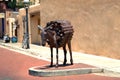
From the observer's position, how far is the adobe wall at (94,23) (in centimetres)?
1928

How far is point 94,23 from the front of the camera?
21344 millimetres

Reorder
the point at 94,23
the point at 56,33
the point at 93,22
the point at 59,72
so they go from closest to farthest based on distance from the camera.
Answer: the point at 59,72
the point at 56,33
the point at 94,23
the point at 93,22

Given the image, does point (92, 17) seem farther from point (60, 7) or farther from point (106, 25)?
point (60, 7)

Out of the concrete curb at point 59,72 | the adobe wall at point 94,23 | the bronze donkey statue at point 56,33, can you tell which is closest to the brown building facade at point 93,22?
the adobe wall at point 94,23

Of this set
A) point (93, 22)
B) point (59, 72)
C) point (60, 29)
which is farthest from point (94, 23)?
point (59, 72)

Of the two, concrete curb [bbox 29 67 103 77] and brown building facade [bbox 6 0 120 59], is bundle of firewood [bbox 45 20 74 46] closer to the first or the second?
concrete curb [bbox 29 67 103 77]

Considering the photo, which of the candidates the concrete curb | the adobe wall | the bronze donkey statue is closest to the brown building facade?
the adobe wall

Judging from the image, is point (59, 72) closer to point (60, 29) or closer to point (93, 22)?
point (60, 29)

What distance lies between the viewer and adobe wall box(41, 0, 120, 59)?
63.3ft

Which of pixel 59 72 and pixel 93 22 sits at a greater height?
pixel 93 22

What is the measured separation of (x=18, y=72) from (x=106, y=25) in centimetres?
634

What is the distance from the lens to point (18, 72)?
51.0ft

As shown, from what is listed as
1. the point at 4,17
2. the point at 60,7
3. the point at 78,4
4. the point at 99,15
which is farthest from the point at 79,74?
the point at 4,17

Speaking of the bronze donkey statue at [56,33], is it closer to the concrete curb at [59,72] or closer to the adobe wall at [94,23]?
the concrete curb at [59,72]
